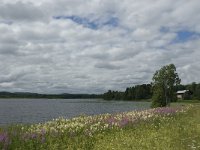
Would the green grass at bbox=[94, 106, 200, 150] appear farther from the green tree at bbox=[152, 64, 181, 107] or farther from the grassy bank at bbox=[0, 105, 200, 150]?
the green tree at bbox=[152, 64, 181, 107]

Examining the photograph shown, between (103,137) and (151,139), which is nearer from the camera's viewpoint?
(151,139)

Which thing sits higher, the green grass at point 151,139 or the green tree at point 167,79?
the green tree at point 167,79

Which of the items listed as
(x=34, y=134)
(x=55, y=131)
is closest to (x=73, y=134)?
(x=55, y=131)

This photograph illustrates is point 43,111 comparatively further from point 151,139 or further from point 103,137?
point 151,139

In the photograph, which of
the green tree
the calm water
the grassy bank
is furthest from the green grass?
the green tree

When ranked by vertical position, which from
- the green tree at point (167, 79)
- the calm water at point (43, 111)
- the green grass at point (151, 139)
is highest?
the green tree at point (167, 79)

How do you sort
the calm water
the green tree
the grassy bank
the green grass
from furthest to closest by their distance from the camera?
the green tree → the calm water → the green grass → the grassy bank

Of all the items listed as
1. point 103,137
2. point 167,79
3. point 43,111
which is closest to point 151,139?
point 103,137

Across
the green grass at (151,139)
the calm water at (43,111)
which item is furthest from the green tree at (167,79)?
the green grass at (151,139)

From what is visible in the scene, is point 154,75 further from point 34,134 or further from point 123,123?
point 34,134

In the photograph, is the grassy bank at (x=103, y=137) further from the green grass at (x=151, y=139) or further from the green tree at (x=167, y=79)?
the green tree at (x=167, y=79)

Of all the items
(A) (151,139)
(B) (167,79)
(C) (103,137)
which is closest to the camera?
(A) (151,139)

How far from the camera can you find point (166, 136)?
1741 cm

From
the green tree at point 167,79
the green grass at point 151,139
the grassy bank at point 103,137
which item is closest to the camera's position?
the grassy bank at point 103,137
